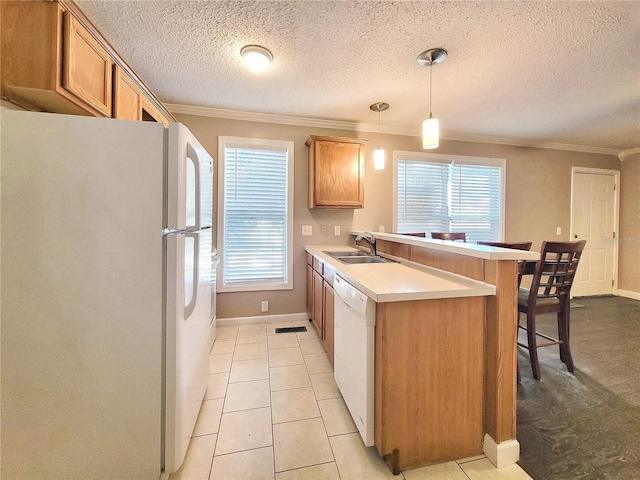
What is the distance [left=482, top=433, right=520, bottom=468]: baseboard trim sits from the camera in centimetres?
134

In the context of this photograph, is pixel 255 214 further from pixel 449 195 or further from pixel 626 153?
pixel 626 153

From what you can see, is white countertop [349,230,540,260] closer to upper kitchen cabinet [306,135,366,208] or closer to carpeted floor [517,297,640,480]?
carpeted floor [517,297,640,480]

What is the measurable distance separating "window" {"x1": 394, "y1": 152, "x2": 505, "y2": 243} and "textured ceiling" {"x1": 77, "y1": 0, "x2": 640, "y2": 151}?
0.71 meters

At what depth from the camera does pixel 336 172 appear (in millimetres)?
3131

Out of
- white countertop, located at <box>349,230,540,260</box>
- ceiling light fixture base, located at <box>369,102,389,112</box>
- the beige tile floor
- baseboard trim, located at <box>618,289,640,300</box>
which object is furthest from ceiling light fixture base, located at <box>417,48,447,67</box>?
baseboard trim, located at <box>618,289,640,300</box>

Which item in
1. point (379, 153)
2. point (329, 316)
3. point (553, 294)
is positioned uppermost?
point (379, 153)

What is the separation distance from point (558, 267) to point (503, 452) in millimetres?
1488

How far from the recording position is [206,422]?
164cm

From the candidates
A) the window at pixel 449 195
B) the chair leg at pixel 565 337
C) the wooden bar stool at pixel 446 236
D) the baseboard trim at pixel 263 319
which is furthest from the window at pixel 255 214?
the chair leg at pixel 565 337

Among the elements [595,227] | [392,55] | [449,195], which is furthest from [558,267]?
[595,227]

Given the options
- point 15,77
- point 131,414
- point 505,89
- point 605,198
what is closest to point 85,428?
point 131,414

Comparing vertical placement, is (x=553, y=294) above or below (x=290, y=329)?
above

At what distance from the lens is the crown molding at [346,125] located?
3.02 meters

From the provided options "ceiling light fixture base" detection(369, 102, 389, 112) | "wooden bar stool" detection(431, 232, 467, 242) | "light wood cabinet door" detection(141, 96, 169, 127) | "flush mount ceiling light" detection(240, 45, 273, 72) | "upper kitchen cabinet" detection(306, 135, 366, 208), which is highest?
"ceiling light fixture base" detection(369, 102, 389, 112)
